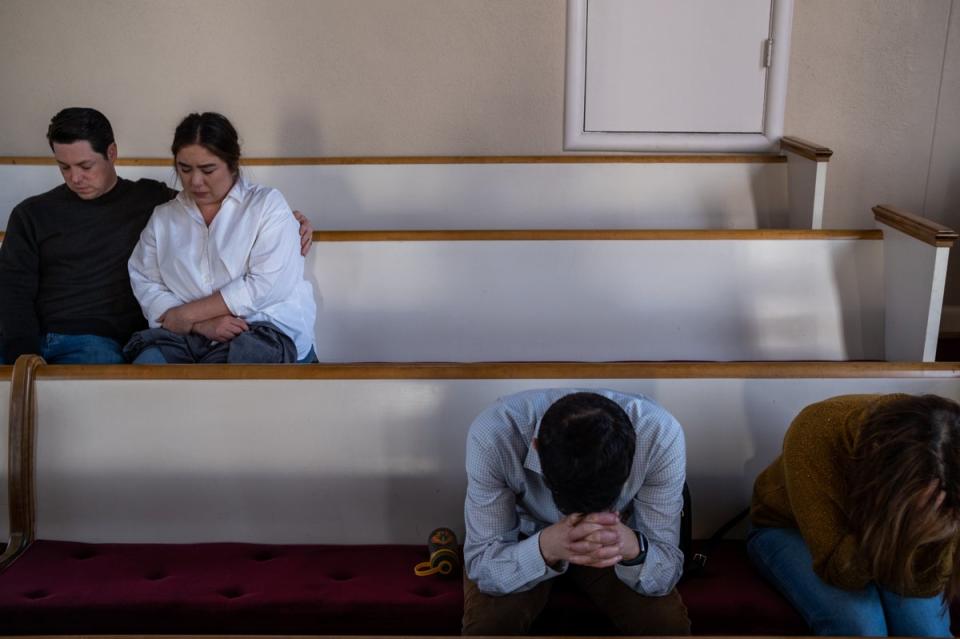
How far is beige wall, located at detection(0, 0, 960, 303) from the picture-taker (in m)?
3.62

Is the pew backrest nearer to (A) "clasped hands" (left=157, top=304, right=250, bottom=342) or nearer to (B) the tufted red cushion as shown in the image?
(B) the tufted red cushion

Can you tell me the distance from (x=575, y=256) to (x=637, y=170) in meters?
0.91

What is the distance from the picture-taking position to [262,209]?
2150 millimetres

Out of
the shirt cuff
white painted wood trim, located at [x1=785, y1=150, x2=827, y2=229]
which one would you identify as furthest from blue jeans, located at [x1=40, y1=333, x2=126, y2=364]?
white painted wood trim, located at [x1=785, y1=150, x2=827, y2=229]

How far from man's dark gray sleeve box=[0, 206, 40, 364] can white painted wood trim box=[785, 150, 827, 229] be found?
8.45 ft

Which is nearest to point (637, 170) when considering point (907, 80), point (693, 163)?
point (693, 163)

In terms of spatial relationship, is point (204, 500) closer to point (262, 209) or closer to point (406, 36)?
point (262, 209)

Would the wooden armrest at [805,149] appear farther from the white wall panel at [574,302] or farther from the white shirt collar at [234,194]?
the white shirt collar at [234,194]

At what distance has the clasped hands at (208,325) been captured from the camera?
2104 mm

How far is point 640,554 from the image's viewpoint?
1403 millimetres

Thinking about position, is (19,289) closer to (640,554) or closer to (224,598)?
(224,598)

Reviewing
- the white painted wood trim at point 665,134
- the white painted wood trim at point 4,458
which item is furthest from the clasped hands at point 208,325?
the white painted wood trim at point 665,134

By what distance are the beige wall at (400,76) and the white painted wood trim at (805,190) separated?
1.52ft

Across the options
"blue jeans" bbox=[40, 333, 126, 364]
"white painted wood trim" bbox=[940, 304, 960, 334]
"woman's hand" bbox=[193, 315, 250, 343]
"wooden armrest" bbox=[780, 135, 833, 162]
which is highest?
"wooden armrest" bbox=[780, 135, 833, 162]
